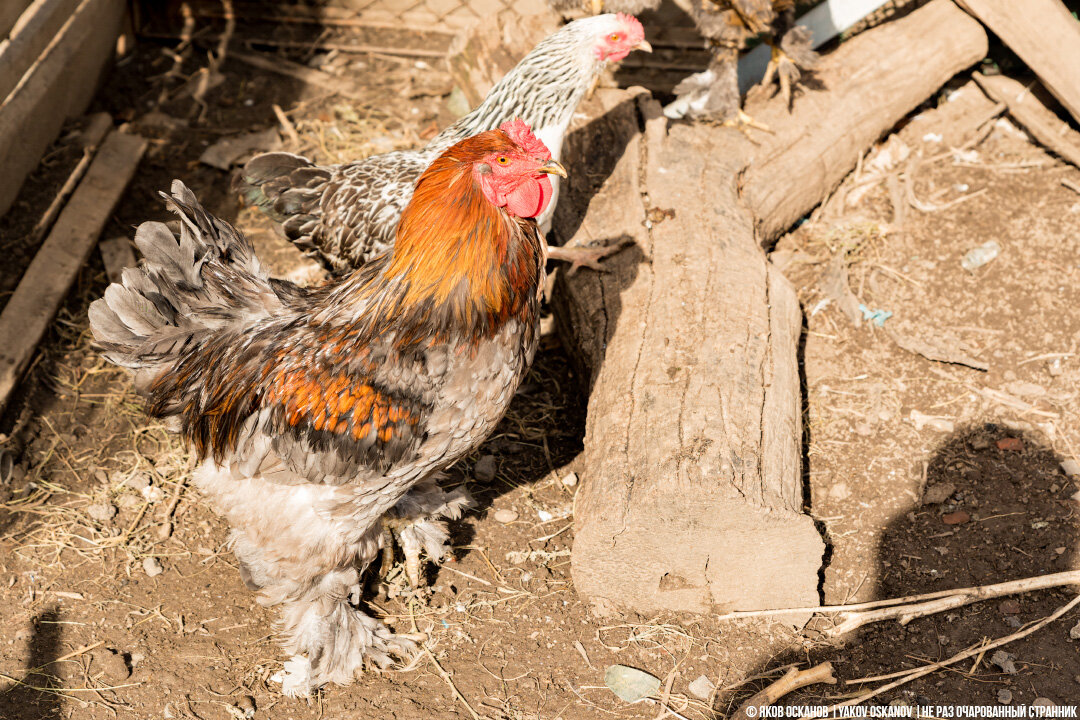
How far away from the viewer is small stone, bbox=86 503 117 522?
412 cm

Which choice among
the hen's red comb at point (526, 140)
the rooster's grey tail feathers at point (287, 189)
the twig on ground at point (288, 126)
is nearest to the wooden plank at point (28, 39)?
the twig on ground at point (288, 126)

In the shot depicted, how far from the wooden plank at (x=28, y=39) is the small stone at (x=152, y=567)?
3.14m

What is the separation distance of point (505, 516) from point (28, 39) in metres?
4.24

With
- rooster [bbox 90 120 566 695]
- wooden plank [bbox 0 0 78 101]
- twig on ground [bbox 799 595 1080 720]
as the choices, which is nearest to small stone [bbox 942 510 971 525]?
twig on ground [bbox 799 595 1080 720]

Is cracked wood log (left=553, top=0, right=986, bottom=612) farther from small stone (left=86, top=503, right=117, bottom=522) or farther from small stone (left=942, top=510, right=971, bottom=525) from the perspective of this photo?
small stone (left=86, top=503, right=117, bottom=522)

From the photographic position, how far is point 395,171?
4395 mm

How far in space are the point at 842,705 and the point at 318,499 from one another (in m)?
2.13

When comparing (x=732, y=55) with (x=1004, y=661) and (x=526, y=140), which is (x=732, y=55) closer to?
(x=526, y=140)

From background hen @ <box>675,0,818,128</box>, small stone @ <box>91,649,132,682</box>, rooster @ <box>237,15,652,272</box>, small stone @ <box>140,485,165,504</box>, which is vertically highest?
rooster @ <box>237,15,652,272</box>

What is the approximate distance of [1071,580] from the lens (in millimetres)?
3508

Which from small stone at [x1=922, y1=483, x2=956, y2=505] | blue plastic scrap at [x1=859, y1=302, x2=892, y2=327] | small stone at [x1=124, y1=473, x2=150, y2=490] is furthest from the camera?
blue plastic scrap at [x1=859, y1=302, x2=892, y2=327]

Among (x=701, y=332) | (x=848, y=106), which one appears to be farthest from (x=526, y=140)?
(x=848, y=106)

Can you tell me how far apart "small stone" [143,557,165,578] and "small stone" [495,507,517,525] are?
157 cm

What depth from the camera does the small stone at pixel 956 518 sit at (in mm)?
3951
